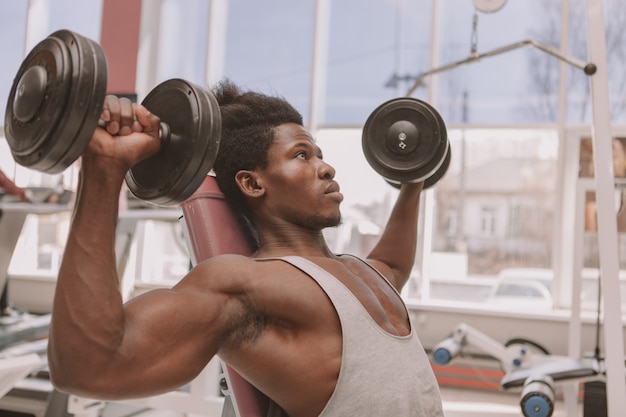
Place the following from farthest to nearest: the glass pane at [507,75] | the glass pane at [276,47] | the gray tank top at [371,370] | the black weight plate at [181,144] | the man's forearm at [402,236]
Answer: the glass pane at [276,47] → the glass pane at [507,75] → the man's forearm at [402,236] → the gray tank top at [371,370] → the black weight plate at [181,144]

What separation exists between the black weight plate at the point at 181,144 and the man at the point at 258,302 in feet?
0.16

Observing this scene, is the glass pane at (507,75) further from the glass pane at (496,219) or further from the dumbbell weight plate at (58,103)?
the dumbbell weight plate at (58,103)

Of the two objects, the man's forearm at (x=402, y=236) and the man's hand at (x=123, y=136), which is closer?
the man's hand at (x=123, y=136)

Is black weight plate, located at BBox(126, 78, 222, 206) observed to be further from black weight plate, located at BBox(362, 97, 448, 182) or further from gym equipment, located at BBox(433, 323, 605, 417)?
gym equipment, located at BBox(433, 323, 605, 417)

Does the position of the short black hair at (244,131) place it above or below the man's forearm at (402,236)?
above

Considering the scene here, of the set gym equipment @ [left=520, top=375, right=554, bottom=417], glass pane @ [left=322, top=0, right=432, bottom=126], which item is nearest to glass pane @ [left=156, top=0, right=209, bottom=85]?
glass pane @ [left=322, top=0, right=432, bottom=126]

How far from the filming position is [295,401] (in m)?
1.05

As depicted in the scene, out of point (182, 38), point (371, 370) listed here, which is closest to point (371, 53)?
point (182, 38)

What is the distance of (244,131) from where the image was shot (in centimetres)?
135

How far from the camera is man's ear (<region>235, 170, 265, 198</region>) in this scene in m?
1.30

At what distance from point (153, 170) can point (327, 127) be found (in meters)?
4.70

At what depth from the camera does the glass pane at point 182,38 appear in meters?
6.22

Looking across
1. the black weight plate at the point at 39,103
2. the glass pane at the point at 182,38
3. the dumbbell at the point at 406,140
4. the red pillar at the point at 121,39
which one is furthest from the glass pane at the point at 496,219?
the black weight plate at the point at 39,103

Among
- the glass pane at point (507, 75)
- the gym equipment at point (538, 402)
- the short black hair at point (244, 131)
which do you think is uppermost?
the glass pane at point (507, 75)
